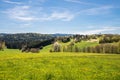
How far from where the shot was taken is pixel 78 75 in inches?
1103

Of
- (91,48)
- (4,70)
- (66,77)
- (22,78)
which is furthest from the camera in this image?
(91,48)

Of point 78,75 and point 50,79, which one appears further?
point 78,75

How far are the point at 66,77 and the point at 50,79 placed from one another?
2.39 metres

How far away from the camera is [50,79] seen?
2538 cm

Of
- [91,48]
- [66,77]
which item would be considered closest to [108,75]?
[66,77]

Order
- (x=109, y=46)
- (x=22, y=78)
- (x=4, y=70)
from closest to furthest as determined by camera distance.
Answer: (x=22, y=78) < (x=4, y=70) < (x=109, y=46)

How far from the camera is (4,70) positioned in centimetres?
2878

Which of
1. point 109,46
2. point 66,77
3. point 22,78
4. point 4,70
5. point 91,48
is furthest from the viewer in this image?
point 91,48

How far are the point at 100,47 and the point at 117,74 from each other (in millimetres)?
123408

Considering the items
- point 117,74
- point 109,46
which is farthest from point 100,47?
point 117,74

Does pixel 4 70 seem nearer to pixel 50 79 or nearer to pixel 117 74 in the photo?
pixel 50 79

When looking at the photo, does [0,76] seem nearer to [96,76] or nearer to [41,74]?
[41,74]

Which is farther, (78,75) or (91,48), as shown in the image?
(91,48)

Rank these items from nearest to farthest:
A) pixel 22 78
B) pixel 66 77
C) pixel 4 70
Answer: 1. pixel 22 78
2. pixel 66 77
3. pixel 4 70
